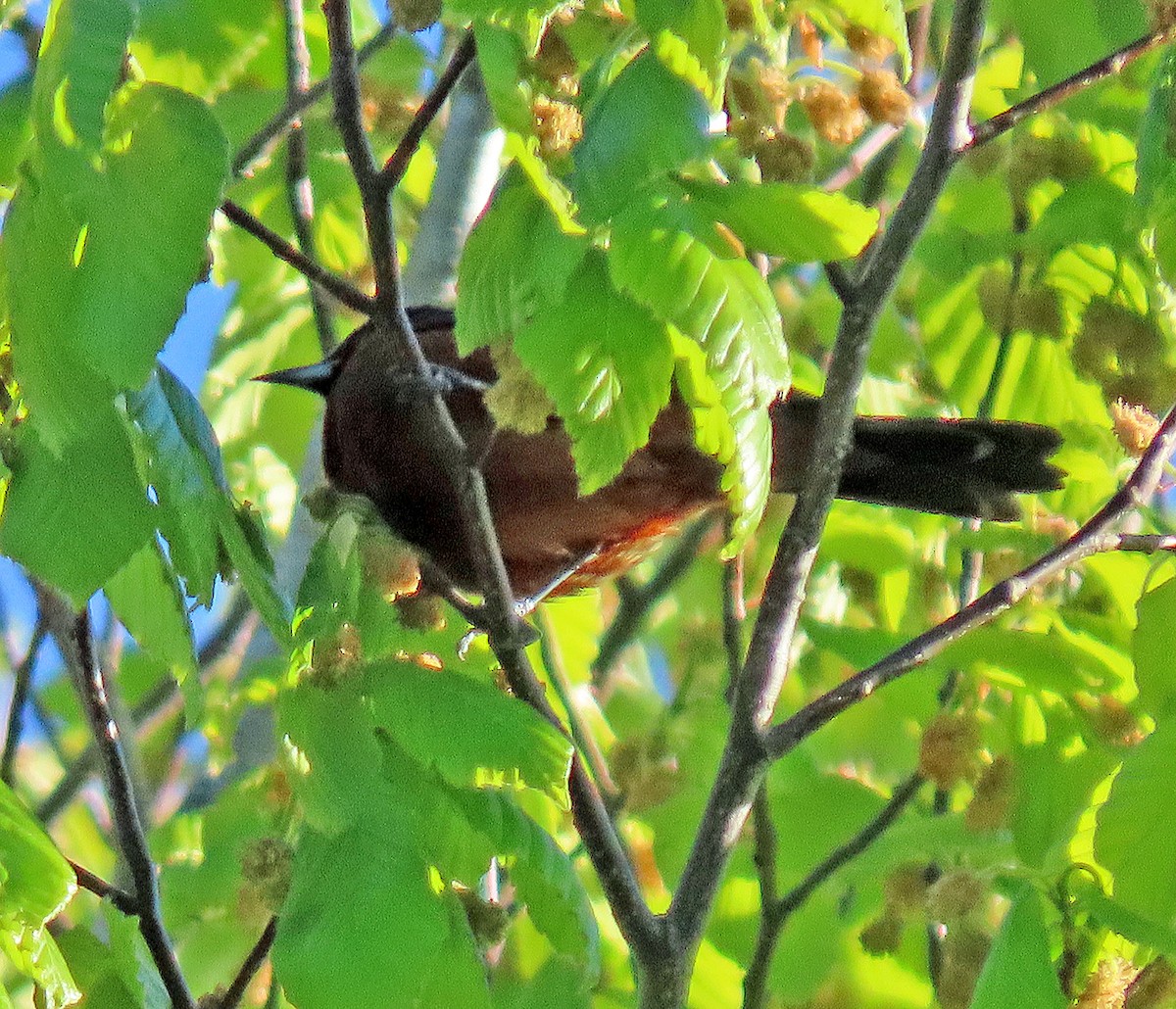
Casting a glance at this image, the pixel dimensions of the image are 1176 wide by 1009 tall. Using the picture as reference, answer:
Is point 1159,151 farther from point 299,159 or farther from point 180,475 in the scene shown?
point 299,159

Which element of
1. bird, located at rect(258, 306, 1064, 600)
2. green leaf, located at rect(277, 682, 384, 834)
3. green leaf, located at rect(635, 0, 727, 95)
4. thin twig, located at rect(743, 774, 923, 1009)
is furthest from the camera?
bird, located at rect(258, 306, 1064, 600)

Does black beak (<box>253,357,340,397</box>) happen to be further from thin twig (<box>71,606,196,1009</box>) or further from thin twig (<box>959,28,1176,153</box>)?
thin twig (<box>959,28,1176,153</box>)

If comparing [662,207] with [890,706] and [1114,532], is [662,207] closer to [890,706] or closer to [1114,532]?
[1114,532]

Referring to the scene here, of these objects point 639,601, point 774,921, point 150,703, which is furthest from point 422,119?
point 150,703

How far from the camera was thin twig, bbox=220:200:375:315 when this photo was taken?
142 cm

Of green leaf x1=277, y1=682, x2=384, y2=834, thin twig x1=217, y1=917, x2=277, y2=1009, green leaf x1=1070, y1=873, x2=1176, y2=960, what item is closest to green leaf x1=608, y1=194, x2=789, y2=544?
green leaf x1=277, y1=682, x2=384, y2=834

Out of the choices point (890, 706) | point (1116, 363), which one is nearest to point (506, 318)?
point (1116, 363)

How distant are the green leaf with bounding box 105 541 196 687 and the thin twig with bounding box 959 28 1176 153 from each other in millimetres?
956

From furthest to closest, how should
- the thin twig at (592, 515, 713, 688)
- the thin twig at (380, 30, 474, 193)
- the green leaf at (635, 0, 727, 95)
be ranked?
the thin twig at (592, 515, 713, 688) < the thin twig at (380, 30, 474, 193) < the green leaf at (635, 0, 727, 95)

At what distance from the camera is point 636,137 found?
1137 millimetres

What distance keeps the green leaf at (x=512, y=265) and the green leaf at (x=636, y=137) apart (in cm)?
4

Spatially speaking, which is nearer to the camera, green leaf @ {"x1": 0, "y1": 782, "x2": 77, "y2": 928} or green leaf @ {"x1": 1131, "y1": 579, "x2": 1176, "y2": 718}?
green leaf @ {"x1": 0, "y1": 782, "x2": 77, "y2": 928}

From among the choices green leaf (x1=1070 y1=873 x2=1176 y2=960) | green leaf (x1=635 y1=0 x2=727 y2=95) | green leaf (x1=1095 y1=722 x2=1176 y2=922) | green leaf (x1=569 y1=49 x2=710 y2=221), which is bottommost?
green leaf (x1=1070 y1=873 x2=1176 y2=960)

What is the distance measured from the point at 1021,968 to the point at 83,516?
3.02ft
